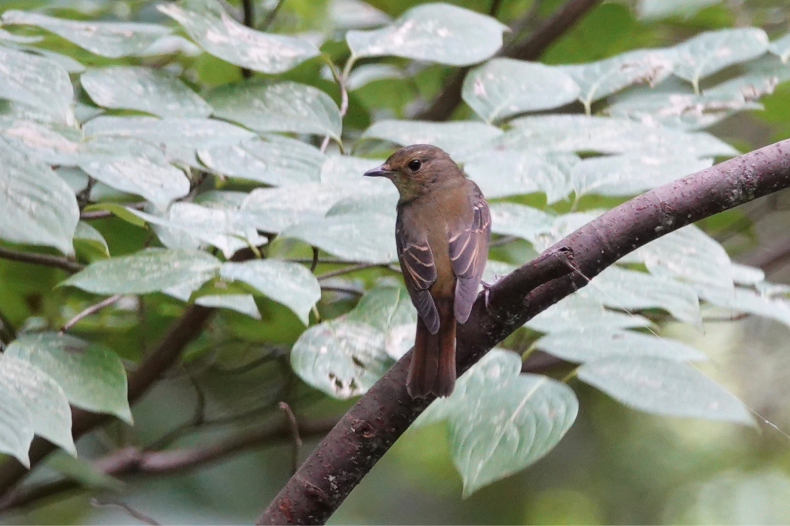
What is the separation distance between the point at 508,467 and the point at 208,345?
1.12 meters

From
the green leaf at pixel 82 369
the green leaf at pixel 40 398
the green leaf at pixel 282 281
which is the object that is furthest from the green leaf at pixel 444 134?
the green leaf at pixel 40 398

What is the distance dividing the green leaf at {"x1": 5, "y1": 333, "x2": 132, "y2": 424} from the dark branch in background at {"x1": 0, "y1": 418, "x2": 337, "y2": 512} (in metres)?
0.89

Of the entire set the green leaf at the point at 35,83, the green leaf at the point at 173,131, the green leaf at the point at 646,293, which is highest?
the green leaf at the point at 35,83

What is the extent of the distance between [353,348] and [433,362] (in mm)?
211

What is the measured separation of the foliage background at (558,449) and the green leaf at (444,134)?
0.96ft

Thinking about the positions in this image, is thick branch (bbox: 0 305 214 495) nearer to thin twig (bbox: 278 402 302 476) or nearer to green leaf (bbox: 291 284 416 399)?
thin twig (bbox: 278 402 302 476)

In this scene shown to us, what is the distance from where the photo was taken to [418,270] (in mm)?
1371

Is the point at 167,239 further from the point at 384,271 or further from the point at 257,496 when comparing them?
the point at 257,496

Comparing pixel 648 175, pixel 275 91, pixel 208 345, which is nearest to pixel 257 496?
pixel 208 345

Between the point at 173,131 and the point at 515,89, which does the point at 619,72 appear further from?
the point at 173,131

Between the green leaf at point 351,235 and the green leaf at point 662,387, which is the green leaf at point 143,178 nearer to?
the green leaf at point 351,235

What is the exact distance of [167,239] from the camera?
142 centimetres

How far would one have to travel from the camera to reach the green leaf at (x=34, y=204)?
3.40ft

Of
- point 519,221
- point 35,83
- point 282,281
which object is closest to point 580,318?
point 519,221
